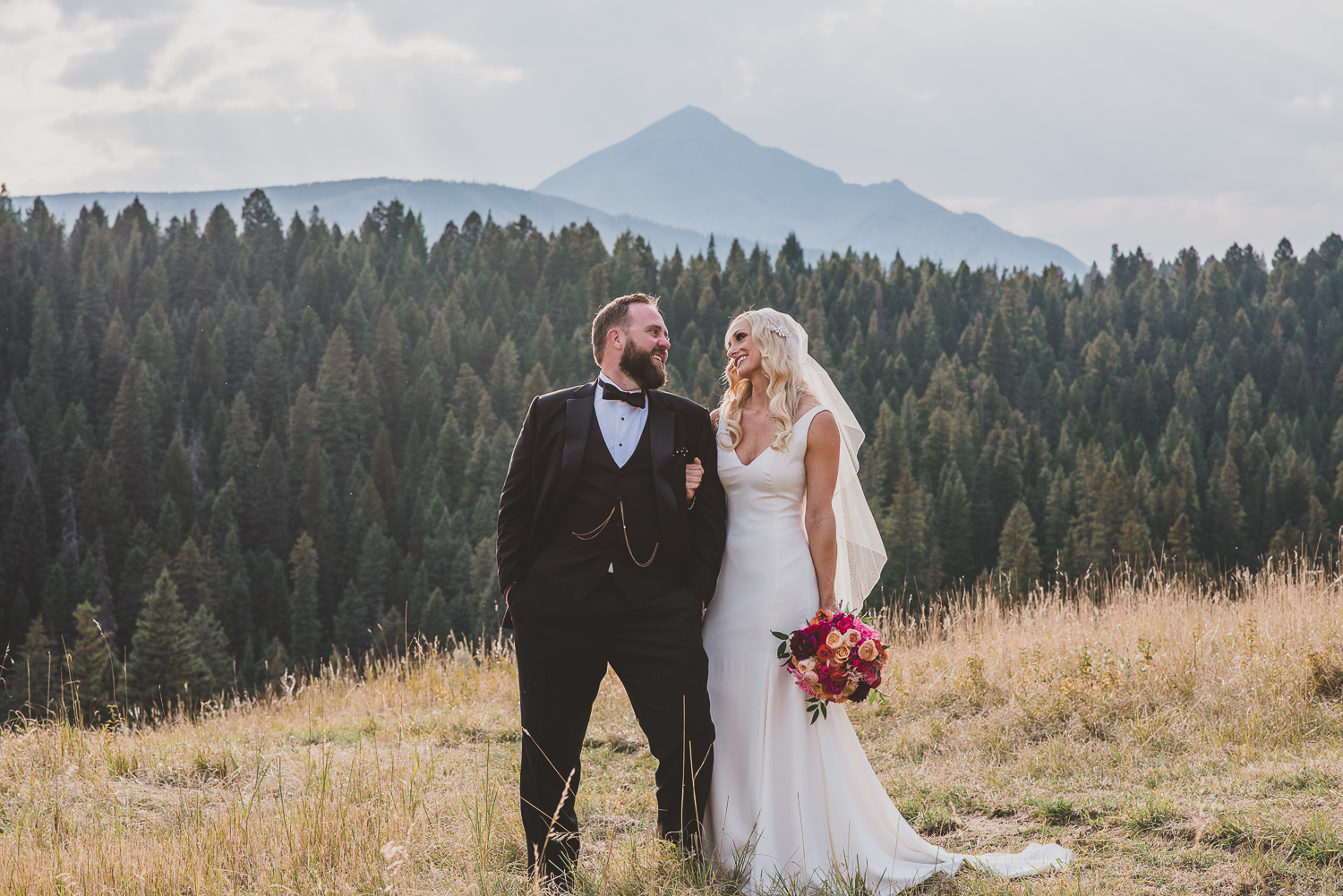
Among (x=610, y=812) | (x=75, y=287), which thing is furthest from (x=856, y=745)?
A: (x=75, y=287)

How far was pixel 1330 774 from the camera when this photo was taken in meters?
4.41

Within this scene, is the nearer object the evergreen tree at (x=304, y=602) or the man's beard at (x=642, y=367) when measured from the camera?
the man's beard at (x=642, y=367)

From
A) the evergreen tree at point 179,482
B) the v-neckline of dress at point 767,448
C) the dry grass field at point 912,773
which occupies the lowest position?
the evergreen tree at point 179,482

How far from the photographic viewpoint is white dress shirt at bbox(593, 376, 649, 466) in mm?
3682

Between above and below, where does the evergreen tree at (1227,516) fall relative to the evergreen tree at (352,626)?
above

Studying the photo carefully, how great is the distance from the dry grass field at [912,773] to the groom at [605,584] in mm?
336

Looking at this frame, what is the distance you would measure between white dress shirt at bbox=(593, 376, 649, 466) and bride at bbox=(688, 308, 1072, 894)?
0.25m

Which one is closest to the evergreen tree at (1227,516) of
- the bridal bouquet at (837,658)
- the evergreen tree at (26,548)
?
the bridal bouquet at (837,658)

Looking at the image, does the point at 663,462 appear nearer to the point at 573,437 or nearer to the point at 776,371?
the point at 573,437

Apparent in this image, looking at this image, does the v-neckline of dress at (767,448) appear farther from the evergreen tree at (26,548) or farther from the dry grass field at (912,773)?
the evergreen tree at (26,548)

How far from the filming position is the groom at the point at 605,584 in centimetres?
358

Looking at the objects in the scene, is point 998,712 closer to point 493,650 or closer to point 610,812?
point 610,812

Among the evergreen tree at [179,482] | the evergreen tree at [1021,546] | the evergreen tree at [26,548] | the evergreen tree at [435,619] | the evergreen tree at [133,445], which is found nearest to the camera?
the evergreen tree at [1021,546]

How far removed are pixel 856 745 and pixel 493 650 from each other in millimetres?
4869
